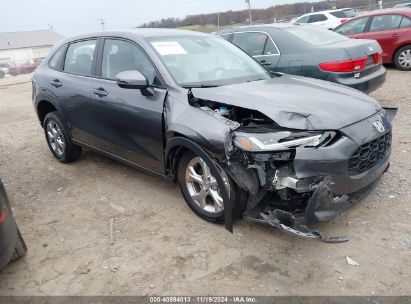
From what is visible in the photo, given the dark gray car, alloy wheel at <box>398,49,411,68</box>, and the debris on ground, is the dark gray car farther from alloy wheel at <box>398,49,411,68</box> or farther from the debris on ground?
alloy wheel at <box>398,49,411,68</box>

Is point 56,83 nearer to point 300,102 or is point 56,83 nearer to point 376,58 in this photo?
point 300,102

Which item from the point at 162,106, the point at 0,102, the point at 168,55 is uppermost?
the point at 168,55

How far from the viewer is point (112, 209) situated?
4000 mm

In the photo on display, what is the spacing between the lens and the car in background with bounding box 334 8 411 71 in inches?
360

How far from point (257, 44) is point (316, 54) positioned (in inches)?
45.6

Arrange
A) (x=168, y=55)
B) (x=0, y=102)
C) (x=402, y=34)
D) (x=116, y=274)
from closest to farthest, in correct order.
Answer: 1. (x=116, y=274)
2. (x=168, y=55)
3. (x=402, y=34)
4. (x=0, y=102)

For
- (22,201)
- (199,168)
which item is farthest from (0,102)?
(199,168)

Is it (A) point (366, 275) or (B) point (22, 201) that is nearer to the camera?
(A) point (366, 275)

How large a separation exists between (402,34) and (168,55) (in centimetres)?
751

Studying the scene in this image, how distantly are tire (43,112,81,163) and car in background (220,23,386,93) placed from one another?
338 cm

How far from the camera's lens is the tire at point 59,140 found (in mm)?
5047

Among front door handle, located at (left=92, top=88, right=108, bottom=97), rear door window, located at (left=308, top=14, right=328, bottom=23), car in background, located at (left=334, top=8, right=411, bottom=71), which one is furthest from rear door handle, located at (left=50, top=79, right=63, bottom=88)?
rear door window, located at (left=308, top=14, right=328, bottom=23)

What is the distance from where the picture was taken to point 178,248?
127 inches

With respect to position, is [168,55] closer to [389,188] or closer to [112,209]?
[112,209]
